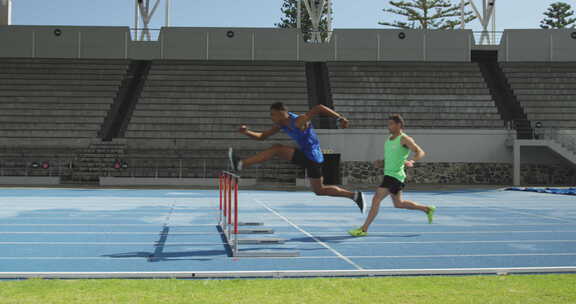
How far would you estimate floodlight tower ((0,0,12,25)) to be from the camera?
3656 cm

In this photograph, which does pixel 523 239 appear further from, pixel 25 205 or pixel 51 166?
pixel 51 166

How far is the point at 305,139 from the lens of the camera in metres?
7.25

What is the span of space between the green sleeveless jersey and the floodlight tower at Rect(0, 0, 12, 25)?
35.9m

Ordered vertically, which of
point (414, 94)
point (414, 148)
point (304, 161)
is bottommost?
point (304, 161)

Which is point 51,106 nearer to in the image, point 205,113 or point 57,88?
point 57,88

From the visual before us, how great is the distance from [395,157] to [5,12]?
120 ft

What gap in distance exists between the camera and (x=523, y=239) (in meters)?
8.30

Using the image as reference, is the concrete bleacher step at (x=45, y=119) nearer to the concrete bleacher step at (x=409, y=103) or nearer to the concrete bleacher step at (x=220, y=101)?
the concrete bleacher step at (x=220, y=101)

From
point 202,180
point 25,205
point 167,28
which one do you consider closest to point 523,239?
point 25,205

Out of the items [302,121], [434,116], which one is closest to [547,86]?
[434,116]

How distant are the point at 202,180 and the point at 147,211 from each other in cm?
1331

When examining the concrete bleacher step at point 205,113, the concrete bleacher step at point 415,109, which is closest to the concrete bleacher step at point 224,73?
the concrete bleacher step at point 205,113

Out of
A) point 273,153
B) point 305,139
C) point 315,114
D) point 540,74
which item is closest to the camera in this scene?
point 315,114

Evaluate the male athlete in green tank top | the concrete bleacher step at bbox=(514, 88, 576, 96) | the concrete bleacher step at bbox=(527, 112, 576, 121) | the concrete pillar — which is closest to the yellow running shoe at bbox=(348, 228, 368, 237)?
the male athlete in green tank top
